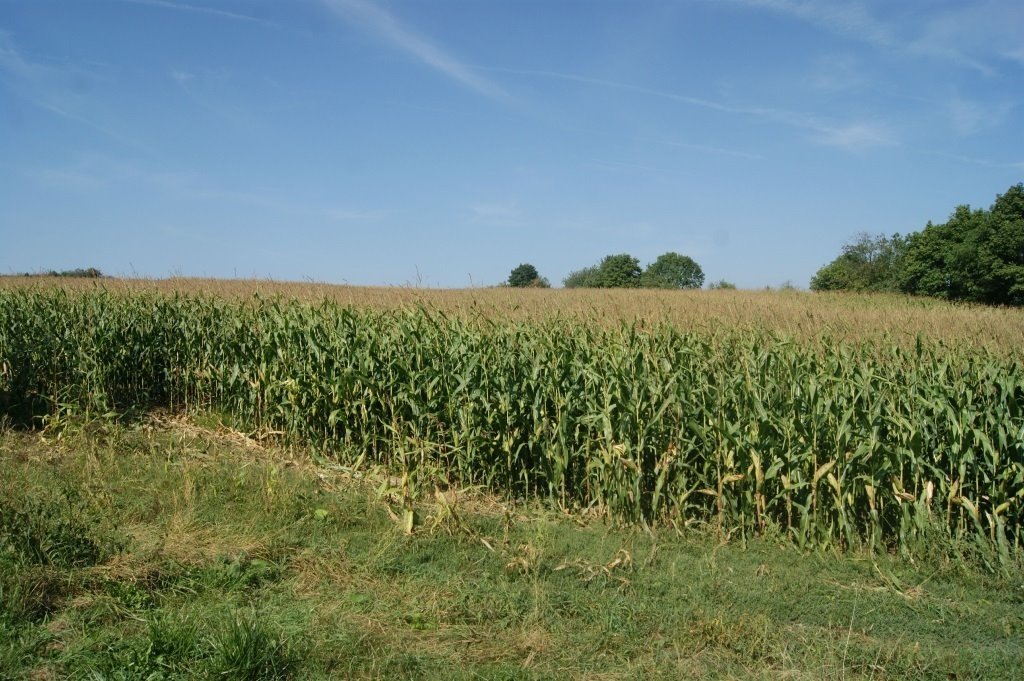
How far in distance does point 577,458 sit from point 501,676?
3336mm

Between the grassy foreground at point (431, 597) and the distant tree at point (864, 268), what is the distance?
189 ft

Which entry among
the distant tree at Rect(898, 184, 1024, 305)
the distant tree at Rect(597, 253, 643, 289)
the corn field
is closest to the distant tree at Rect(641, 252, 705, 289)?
the distant tree at Rect(597, 253, 643, 289)

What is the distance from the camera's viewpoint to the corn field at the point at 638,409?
5691 mm

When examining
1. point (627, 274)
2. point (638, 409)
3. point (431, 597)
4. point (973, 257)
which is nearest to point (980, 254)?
point (973, 257)

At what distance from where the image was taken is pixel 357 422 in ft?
27.1

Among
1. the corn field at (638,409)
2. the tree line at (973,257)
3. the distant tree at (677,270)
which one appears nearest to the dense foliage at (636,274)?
the distant tree at (677,270)

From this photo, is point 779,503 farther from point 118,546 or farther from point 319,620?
point 118,546

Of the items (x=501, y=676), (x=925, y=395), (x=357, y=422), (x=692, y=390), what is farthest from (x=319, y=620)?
(x=925, y=395)

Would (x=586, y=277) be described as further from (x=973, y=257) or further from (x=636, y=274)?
(x=973, y=257)

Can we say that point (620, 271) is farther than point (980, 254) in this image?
Yes

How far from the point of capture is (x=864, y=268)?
6294cm

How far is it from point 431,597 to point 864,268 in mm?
66421

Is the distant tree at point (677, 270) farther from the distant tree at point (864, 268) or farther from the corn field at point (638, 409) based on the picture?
the corn field at point (638, 409)

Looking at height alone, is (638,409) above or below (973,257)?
below
